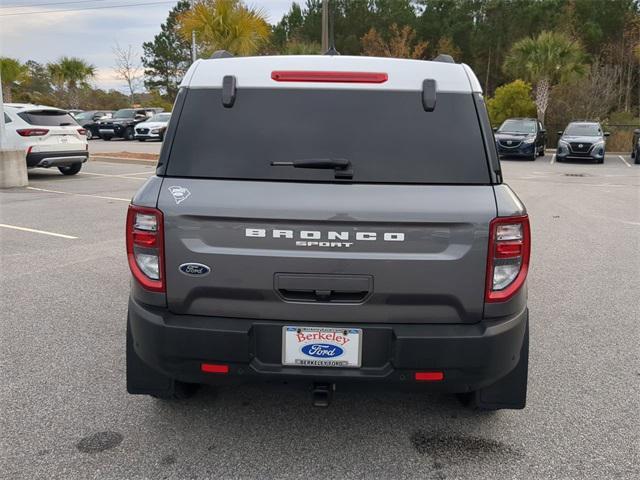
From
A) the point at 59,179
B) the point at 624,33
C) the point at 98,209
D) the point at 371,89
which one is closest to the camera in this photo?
the point at 371,89

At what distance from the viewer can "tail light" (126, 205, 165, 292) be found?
2.64 meters

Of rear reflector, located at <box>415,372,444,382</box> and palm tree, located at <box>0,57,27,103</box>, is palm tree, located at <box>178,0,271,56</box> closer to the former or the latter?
rear reflector, located at <box>415,372,444,382</box>

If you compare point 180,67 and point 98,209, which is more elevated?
point 180,67

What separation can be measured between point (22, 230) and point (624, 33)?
44616mm

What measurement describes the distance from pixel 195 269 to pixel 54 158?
1312 cm

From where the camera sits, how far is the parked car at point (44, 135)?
44.5 ft

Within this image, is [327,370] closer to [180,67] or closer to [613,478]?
[613,478]

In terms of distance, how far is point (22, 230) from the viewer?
8.50m

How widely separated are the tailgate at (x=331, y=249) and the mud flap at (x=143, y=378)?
614 millimetres

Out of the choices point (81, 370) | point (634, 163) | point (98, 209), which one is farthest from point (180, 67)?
point (81, 370)

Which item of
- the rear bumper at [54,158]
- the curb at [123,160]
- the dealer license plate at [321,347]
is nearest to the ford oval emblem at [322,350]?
the dealer license plate at [321,347]

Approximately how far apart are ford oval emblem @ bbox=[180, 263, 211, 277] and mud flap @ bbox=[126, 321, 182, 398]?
24.5 inches

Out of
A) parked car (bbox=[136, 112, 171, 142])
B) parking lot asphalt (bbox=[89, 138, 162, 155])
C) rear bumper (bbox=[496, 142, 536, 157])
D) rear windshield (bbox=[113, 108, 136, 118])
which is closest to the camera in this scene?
rear bumper (bbox=[496, 142, 536, 157])

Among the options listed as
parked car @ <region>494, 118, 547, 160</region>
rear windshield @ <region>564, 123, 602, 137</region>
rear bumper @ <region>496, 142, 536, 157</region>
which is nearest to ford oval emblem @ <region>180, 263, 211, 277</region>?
parked car @ <region>494, 118, 547, 160</region>
